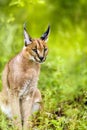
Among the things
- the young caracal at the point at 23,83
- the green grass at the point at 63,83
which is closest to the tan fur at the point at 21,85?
the young caracal at the point at 23,83

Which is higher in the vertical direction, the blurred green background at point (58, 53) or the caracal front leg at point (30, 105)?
the blurred green background at point (58, 53)

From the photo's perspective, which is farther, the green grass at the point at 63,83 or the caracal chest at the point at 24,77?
the caracal chest at the point at 24,77

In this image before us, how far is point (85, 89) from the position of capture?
12.3 metres

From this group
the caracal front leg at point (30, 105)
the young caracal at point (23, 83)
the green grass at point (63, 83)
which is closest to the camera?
the green grass at point (63, 83)

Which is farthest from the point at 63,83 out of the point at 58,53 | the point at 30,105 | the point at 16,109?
the point at 58,53

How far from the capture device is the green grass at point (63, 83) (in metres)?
→ 11.0

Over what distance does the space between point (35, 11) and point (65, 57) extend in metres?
1.37

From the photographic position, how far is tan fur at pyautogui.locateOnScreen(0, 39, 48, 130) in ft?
36.9

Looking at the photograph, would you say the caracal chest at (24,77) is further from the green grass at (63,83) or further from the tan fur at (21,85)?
the green grass at (63,83)

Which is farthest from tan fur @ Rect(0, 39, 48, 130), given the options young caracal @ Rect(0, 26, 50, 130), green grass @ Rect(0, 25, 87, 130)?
green grass @ Rect(0, 25, 87, 130)

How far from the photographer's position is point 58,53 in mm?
15031

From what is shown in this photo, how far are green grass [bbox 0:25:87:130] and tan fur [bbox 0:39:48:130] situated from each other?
0.14 m

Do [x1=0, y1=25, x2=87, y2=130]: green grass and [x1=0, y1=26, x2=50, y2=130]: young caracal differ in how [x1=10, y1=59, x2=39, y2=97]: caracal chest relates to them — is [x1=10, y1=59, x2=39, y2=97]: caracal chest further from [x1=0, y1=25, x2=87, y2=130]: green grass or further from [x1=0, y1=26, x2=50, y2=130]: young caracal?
[x1=0, y1=25, x2=87, y2=130]: green grass

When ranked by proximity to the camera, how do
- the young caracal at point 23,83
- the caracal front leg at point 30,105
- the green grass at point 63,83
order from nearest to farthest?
the green grass at point 63,83 < the young caracal at point 23,83 < the caracal front leg at point 30,105
